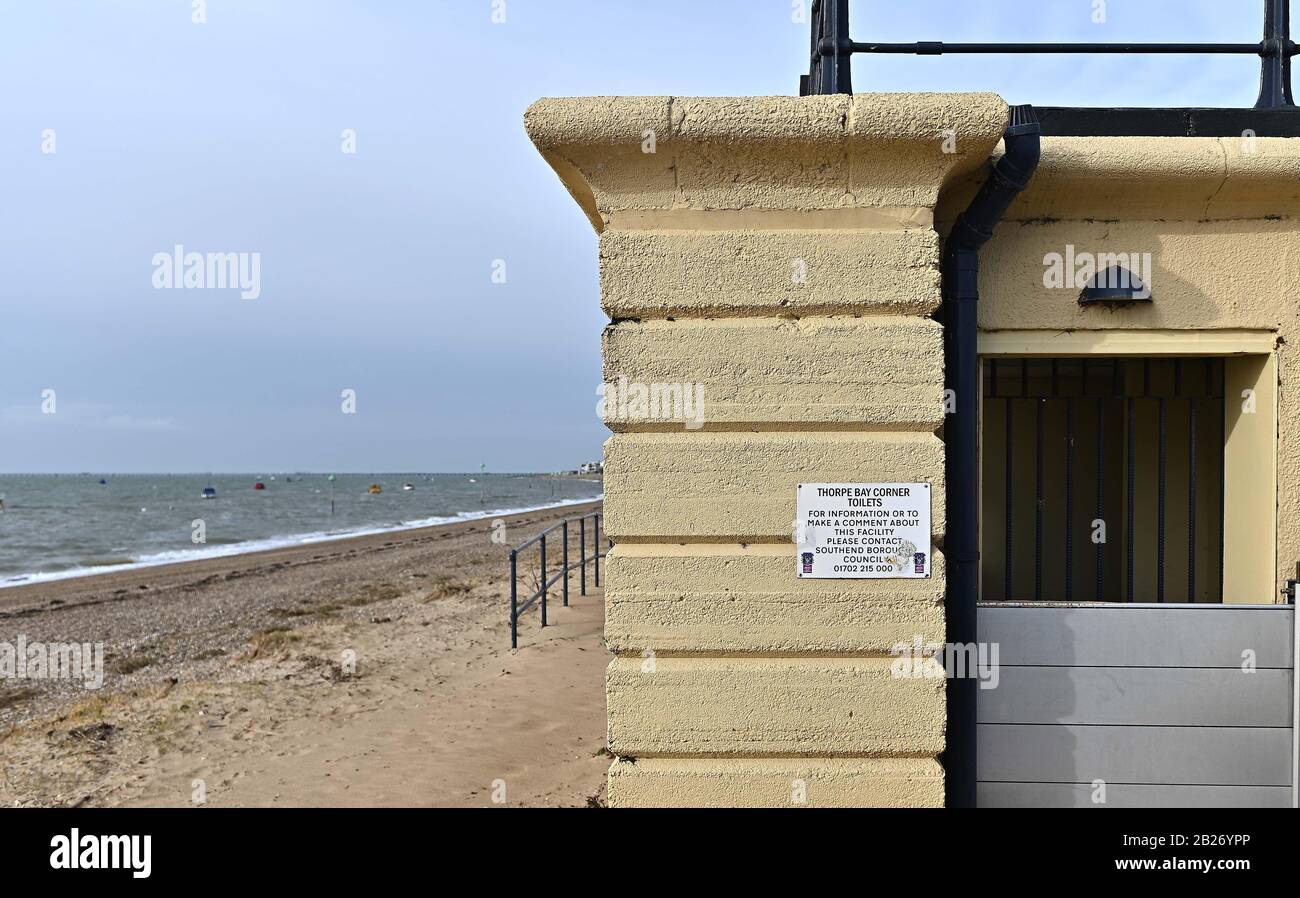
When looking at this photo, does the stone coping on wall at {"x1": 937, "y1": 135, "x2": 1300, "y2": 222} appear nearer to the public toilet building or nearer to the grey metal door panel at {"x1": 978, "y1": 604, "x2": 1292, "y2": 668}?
the public toilet building

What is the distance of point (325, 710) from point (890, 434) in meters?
6.49

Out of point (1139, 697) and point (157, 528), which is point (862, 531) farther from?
point (157, 528)

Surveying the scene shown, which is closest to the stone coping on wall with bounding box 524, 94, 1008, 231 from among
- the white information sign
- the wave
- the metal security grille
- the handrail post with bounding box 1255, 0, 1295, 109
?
the white information sign

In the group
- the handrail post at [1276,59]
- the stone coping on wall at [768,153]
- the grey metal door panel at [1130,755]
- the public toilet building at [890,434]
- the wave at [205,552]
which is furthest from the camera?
the wave at [205,552]

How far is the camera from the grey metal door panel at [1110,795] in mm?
3715

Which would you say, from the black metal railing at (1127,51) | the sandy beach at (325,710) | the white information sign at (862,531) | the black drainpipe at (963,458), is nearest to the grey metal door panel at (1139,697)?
the black drainpipe at (963,458)

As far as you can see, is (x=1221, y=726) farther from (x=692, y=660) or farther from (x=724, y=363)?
(x=724, y=363)

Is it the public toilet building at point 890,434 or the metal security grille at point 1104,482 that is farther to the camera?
the metal security grille at point 1104,482

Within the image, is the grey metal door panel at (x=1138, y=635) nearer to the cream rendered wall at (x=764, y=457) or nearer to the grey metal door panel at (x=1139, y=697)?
the grey metal door panel at (x=1139, y=697)

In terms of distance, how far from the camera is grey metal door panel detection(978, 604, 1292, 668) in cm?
368

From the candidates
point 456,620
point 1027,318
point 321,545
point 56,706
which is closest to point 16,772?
point 56,706

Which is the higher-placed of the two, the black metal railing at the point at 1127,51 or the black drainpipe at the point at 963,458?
the black metal railing at the point at 1127,51

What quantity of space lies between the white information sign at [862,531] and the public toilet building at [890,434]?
0.01 m

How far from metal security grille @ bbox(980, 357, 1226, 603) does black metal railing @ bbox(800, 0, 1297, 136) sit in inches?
53.3
